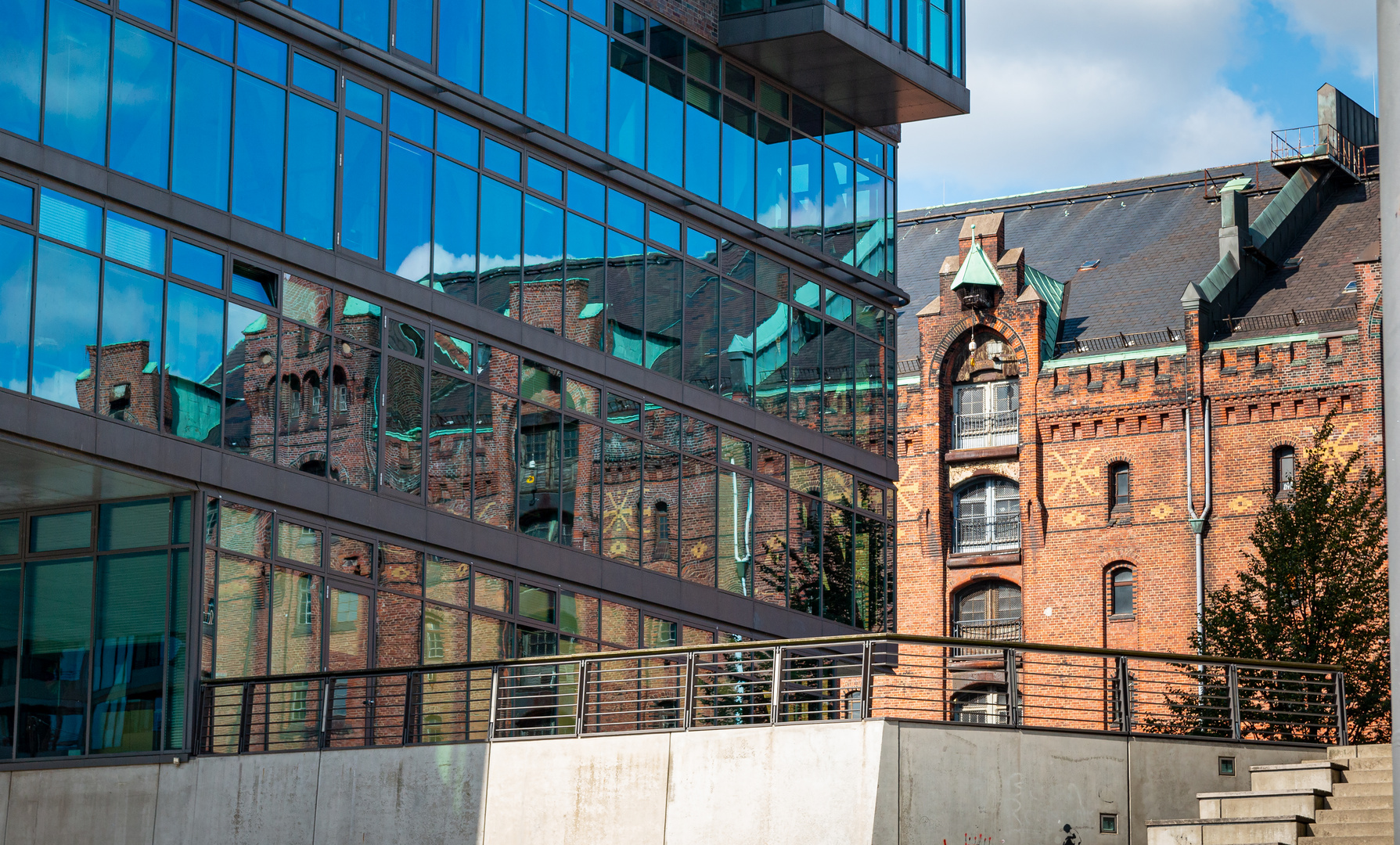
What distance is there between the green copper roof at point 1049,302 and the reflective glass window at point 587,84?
2764 cm

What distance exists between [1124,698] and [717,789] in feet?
13.8

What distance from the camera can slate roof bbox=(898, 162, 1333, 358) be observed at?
2121 inches

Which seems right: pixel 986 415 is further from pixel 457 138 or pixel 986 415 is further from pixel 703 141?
pixel 457 138

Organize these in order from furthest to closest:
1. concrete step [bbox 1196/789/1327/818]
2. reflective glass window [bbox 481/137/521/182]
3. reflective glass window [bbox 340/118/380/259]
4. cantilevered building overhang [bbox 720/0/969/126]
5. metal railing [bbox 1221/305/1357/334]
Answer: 1. metal railing [bbox 1221/305/1357/334]
2. cantilevered building overhang [bbox 720/0/969/126]
3. reflective glass window [bbox 481/137/521/182]
4. reflective glass window [bbox 340/118/380/259]
5. concrete step [bbox 1196/789/1327/818]

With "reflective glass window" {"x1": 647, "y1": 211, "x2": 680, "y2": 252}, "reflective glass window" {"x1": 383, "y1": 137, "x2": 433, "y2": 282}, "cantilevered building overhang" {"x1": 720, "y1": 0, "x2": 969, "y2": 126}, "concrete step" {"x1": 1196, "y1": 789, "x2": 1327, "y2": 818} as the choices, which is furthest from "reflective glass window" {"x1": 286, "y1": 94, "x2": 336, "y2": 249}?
"concrete step" {"x1": 1196, "y1": 789, "x2": 1327, "y2": 818}

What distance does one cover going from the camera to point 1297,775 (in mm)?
19000

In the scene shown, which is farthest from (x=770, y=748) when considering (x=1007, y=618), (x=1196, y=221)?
(x=1196, y=221)

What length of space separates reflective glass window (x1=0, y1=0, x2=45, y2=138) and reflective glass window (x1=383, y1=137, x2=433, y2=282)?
4.93 metres

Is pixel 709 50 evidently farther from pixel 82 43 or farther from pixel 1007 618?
pixel 1007 618

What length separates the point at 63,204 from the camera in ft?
68.8

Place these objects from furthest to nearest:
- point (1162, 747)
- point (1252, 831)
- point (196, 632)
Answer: point (196, 632)
point (1162, 747)
point (1252, 831)

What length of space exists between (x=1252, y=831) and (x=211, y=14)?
47.5ft

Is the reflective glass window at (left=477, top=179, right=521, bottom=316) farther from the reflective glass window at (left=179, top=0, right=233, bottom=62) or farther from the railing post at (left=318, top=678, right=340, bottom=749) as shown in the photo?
the railing post at (left=318, top=678, right=340, bottom=749)

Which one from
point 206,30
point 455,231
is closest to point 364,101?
point 455,231
